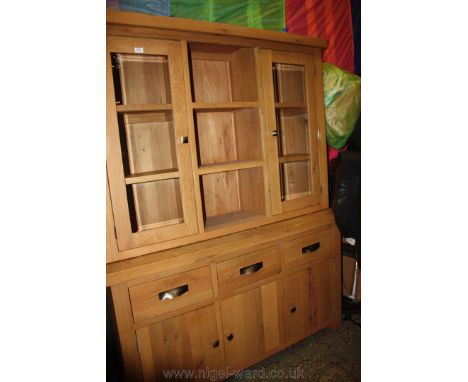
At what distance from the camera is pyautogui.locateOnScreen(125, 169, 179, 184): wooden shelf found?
1.19m

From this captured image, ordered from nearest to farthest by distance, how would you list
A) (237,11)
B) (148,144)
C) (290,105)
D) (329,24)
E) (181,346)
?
(181,346), (148,144), (290,105), (237,11), (329,24)

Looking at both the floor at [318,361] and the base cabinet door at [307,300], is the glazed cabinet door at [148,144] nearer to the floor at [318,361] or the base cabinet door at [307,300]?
the base cabinet door at [307,300]

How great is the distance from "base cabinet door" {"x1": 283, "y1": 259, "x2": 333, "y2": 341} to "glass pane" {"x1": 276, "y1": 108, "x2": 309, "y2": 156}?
704 millimetres

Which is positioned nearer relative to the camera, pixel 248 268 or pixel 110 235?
pixel 110 235

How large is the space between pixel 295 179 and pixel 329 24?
48.8 inches

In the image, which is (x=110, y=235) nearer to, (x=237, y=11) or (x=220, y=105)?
(x=220, y=105)

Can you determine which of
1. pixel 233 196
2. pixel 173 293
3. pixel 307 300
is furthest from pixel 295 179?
pixel 173 293

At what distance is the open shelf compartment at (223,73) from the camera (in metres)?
1.46

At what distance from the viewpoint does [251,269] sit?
143cm

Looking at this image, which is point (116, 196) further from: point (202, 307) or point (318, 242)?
point (318, 242)
